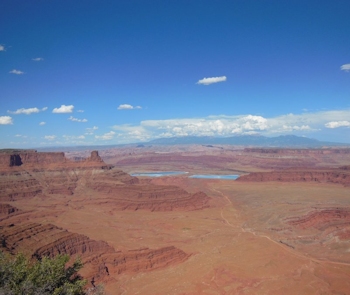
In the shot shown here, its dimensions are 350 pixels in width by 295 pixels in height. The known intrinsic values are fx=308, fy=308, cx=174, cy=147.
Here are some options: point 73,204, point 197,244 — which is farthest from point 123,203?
point 197,244

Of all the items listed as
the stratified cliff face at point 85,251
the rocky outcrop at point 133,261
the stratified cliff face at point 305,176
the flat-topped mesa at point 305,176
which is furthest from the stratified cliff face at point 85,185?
the stratified cliff face at point 305,176

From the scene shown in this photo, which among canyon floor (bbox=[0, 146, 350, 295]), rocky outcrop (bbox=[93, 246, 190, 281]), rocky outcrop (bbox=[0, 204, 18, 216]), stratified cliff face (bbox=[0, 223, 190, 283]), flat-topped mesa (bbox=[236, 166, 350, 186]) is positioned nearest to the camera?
stratified cliff face (bbox=[0, 223, 190, 283])

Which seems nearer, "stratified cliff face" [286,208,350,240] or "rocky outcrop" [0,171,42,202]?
"stratified cliff face" [286,208,350,240]

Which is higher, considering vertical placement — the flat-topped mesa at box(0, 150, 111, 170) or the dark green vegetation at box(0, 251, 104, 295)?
the flat-topped mesa at box(0, 150, 111, 170)

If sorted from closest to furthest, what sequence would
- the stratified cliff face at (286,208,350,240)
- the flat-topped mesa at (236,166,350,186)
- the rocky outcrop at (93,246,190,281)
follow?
1. the rocky outcrop at (93,246,190,281)
2. the stratified cliff face at (286,208,350,240)
3. the flat-topped mesa at (236,166,350,186)

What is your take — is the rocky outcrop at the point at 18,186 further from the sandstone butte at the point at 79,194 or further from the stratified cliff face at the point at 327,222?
the stratified cliff face at the point at 327,222

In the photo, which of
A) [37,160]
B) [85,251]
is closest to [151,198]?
[85,251]

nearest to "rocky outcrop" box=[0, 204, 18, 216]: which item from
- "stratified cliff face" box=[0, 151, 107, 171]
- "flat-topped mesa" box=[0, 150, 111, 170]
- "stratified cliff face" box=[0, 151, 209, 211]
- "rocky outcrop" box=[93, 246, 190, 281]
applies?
"stratified cliff face" box=[0, 151, 209, 211]

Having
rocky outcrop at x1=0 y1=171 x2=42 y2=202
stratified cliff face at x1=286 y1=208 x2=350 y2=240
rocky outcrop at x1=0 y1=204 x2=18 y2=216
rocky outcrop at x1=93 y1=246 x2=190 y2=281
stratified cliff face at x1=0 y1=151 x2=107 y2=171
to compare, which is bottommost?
stratified cliff face at x1=286 y1=208 x2=350 y2=240

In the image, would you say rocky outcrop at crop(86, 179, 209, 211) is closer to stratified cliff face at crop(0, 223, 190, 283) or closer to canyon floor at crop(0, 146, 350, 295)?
canyon floor at crop(0, 146, 350, 295)
